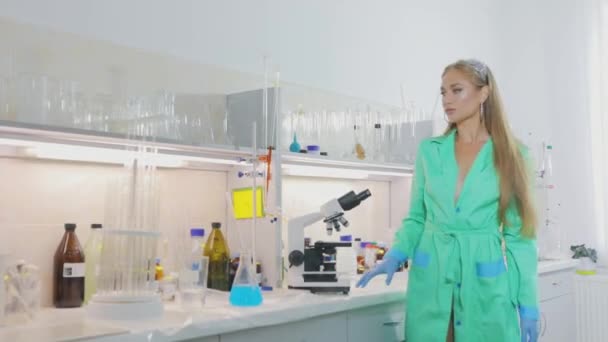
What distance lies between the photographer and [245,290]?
176 cm

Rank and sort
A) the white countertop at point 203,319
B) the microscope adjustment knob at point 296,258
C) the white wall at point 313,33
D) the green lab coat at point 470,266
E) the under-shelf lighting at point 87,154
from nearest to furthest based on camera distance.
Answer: the white countertop at point 203,319, the under-shelf lighting at point 87,154, the green lab coat at point 470,266, the microscope adjustment knob at point 296,258, the white wall at point 313,33

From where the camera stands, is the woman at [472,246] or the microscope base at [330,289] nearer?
the woman at [472,246]

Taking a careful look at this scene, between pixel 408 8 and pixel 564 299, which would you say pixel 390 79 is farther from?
pixel 564 299

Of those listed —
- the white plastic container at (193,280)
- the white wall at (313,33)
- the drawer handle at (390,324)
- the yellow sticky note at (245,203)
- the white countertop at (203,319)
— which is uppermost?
the white wall at (313,33)

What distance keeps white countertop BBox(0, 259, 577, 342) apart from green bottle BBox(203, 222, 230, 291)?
0.11m

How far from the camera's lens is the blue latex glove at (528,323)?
73.4 inches

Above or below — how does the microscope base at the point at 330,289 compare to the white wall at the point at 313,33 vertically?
below

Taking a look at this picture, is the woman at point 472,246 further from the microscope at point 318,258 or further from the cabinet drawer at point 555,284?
the cabinet drawer at point 555,284

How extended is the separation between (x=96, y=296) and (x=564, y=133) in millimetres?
3401

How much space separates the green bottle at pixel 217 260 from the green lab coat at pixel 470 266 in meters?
0.63

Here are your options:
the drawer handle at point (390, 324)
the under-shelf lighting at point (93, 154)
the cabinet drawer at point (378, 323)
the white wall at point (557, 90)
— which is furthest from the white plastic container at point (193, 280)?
the white wall at point (557, 90)

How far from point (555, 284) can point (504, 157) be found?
1491 mm

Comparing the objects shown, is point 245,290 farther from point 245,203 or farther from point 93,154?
point 93,154

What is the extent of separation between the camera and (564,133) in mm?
3984
